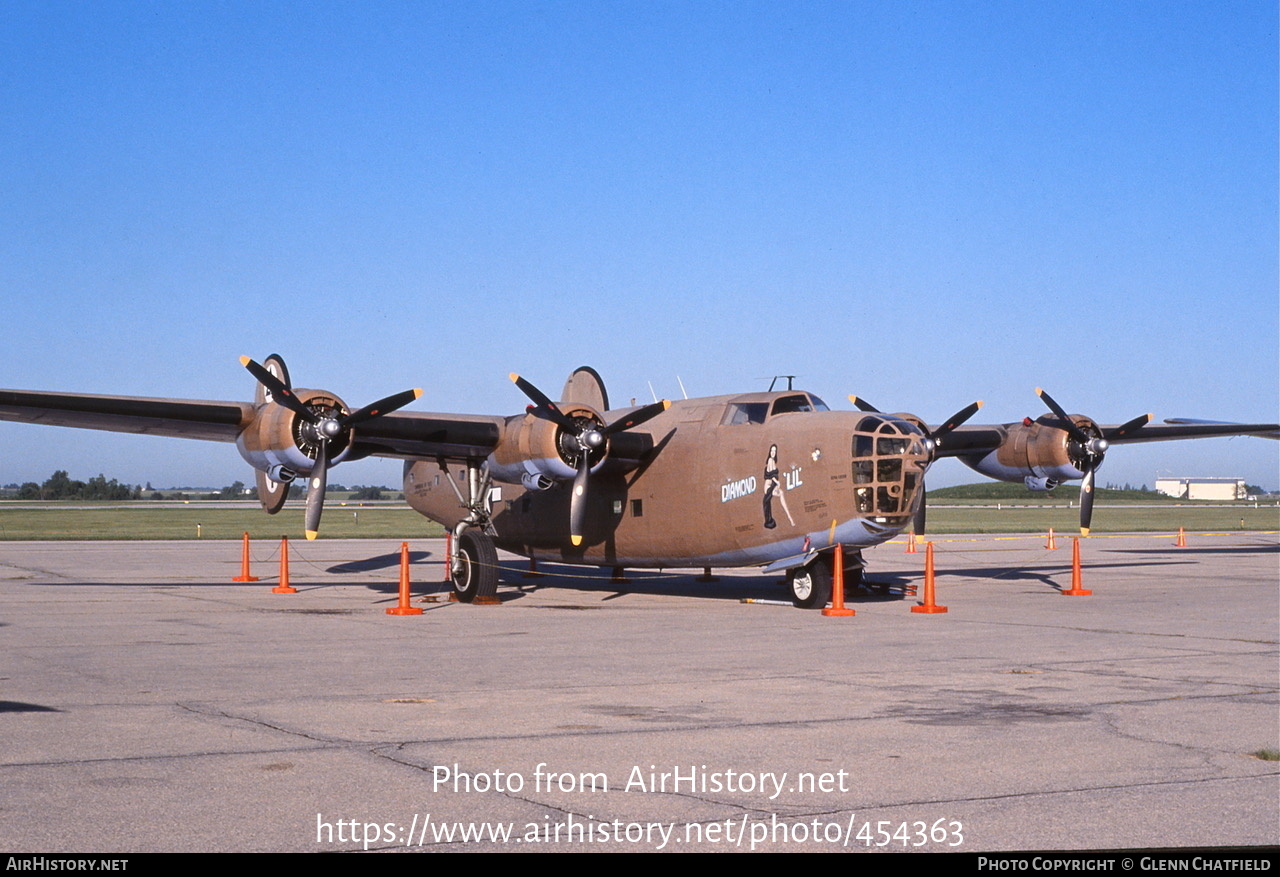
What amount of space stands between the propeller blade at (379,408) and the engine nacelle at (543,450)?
6.65 ft

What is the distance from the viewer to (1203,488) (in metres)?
176

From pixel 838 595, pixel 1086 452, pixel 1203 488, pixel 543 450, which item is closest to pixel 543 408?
pixel 543 450

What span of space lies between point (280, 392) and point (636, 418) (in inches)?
225

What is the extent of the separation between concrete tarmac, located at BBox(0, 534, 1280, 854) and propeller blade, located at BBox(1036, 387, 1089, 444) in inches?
210

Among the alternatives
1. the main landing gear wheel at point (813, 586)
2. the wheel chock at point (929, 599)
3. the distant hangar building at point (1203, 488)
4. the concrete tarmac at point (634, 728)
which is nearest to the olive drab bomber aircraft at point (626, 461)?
the main landing gear wheel at point (813, 586)

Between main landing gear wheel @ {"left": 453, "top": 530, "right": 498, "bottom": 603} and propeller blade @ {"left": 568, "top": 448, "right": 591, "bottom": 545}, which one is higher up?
propeller blade @ {"left": 568, "top": 448, "right": 591, "bottom": 545}

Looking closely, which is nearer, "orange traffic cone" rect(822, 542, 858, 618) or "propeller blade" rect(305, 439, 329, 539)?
"orange traffic cone" rect(822, 542, 858, 618)

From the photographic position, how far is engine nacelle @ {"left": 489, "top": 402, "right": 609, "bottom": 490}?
20516mm

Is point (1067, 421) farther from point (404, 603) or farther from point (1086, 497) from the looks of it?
point (404, 603)

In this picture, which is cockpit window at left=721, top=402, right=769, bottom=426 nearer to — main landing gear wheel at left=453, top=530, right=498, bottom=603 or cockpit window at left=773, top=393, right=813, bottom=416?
cockpit window at left=773, top=393, right=813, bottom=416

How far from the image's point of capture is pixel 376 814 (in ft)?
20.7

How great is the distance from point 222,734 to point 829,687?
17.2 feet

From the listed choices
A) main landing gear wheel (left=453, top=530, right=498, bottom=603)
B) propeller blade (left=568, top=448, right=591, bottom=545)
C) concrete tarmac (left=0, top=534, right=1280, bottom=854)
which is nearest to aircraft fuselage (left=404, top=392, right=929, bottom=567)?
propeller blade (left=568, top=448, right=591, bottom=545)

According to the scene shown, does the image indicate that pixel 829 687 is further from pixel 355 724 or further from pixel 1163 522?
pixel 1163 522
